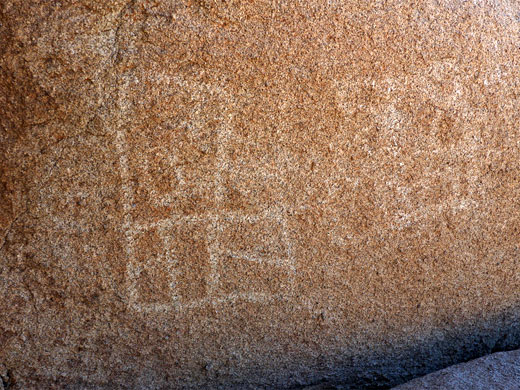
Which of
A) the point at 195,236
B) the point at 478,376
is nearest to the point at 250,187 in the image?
the point at 195,236

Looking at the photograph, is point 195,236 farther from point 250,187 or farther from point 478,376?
point 478,376

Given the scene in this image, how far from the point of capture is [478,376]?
4.75ft

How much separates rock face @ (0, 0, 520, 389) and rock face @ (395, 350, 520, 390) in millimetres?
92

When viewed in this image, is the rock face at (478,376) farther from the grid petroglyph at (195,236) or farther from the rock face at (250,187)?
the grid petroglyph at (195,236)

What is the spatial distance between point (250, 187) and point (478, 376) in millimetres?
865

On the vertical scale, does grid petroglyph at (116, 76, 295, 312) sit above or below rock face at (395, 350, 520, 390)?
above

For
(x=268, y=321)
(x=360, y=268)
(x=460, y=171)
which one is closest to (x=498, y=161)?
(x=460, y=171)

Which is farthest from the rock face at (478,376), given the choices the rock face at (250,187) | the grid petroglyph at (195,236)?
the grid petroglyph at (195,236)

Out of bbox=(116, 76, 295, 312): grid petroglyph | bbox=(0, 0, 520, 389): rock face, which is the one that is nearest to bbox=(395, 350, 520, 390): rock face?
bbox=(0, 0, 520, 389): rock face

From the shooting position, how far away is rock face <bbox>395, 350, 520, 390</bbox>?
1.40 metres

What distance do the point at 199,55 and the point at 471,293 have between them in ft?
3.64

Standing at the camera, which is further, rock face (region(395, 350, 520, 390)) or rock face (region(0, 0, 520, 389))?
rock face (region(395, 350, 520, 390))

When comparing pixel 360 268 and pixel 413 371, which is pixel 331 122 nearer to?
pixel 360 268

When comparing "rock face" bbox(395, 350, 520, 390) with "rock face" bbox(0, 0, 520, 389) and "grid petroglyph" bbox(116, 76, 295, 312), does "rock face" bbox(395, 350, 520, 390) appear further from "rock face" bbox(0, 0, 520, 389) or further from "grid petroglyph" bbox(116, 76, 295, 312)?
"grid petroglyph" bbox(116, 76, 295, 312)
